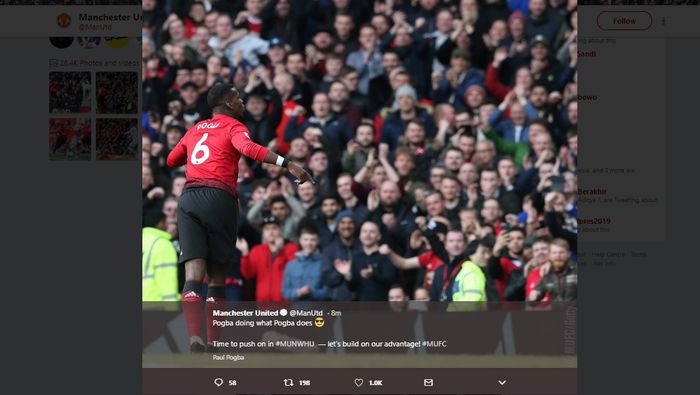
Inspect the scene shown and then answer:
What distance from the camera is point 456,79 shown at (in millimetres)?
15805

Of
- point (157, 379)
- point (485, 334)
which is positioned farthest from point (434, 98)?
point (157, 379)

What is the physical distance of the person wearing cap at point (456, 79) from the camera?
15.6 meters

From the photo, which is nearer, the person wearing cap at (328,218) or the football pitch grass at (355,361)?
the football pitch grass at (355,361)

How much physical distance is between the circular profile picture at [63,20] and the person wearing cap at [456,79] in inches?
276

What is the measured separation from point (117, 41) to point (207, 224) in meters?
1.57

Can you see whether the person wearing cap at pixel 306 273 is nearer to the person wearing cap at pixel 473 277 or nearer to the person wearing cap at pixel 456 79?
the person wearing cap at pixel 473 277

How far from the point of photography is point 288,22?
53.9 ft

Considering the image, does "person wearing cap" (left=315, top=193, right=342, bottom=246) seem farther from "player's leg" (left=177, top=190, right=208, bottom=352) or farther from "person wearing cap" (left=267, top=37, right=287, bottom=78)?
"player's leg" (left=177, top=190, right=208, bottom=352)

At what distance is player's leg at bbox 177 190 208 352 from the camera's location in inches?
391

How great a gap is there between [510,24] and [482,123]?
1569 mm

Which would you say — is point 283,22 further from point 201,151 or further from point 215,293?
point 215,293

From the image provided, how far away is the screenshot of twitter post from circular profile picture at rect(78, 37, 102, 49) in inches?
23.8

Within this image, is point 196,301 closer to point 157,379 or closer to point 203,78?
point 157,379

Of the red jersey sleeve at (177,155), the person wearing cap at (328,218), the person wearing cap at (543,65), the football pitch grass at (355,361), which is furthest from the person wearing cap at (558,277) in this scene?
the red jersey sleeve at (177,155)
